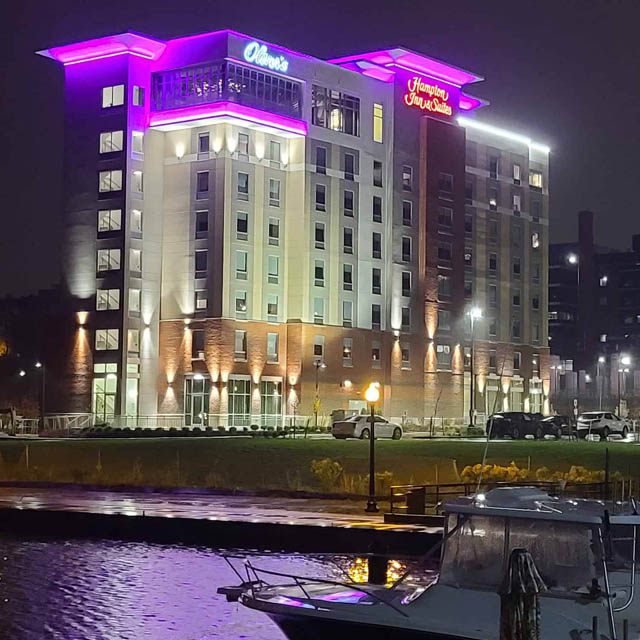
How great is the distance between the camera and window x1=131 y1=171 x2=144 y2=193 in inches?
4141

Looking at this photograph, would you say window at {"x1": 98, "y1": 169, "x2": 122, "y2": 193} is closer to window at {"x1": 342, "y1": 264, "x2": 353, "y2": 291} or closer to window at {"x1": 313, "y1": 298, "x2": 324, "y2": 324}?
window at {"x1": 313, "y1": 298, "x2": 324, "y2": 324}

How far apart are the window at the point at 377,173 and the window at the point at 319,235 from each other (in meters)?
8.55

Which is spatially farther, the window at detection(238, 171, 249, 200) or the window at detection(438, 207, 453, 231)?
the window at detection(438, 207, 453, 231)

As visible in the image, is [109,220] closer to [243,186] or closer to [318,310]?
[243,186]

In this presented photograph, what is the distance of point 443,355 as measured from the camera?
4798 inches

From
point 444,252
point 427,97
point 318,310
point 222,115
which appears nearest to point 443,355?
point 444,252

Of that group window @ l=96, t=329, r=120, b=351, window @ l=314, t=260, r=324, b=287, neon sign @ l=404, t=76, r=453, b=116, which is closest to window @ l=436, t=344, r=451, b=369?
window @ l=314, t=260, r=324, b=287

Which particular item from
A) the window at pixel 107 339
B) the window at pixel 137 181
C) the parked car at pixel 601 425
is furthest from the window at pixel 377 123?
the parked car at pixel 601 425

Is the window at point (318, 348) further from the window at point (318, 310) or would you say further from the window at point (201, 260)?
the window at point (201, 260)

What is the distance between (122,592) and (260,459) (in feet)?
111

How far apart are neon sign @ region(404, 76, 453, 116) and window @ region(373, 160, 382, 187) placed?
6565 millimetres

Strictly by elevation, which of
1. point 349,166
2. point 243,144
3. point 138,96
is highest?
point 138,96

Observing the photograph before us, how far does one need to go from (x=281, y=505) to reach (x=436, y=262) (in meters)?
81.6

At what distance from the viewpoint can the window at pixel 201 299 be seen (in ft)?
343
